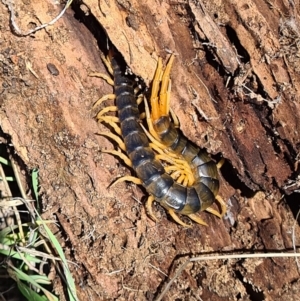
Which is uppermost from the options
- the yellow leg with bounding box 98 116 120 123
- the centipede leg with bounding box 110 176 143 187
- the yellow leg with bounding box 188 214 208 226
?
the yellow leg with bounding box 98 116 120 123

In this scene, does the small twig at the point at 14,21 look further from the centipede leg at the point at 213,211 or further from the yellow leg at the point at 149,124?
the centipede leg at the point at 213,211

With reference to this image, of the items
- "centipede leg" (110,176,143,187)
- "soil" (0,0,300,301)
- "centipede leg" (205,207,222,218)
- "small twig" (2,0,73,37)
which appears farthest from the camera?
"centipede leg" (205,207,222,218)

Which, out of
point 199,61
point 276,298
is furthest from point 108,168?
point 276,298

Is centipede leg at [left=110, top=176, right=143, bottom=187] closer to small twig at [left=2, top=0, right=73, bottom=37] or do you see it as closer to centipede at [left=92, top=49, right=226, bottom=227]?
centipede at [left=92, top=49, right=226, bottom=227]

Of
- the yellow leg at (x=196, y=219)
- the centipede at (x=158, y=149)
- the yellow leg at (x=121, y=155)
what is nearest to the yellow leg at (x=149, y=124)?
the centipede at (x=158, y=149)

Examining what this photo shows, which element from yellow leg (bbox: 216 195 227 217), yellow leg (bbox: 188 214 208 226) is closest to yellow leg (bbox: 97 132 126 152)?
yellow leg (bbox: 188 214 208 226)

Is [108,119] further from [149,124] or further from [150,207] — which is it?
[150,207]
